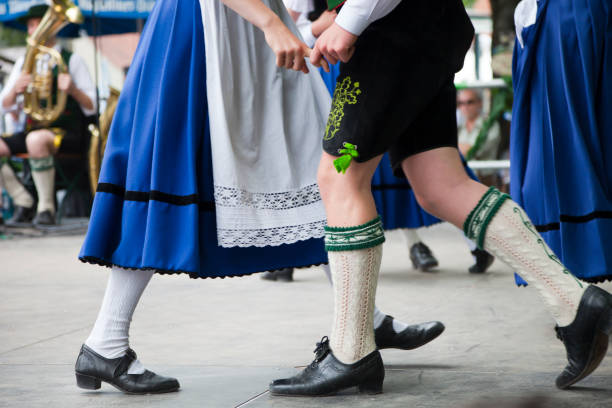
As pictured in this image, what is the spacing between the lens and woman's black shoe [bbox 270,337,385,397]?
183 cm

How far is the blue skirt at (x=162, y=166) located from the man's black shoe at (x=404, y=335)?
1.60ft

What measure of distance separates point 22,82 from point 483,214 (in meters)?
5.97

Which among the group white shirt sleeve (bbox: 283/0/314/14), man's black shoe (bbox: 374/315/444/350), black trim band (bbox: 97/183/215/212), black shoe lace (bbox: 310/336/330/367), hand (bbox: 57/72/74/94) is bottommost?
man's black shoe (bbox: 374/315/444/350)

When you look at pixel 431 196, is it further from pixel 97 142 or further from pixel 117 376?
pixel 97 142

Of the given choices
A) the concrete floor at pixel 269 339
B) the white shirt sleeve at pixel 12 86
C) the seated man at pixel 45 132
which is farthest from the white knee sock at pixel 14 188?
the concrete floor at pixel 269 339

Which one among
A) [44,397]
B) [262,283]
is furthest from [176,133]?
[262,283]

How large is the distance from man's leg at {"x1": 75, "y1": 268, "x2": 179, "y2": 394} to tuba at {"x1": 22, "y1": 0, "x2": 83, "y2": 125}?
5.53 m

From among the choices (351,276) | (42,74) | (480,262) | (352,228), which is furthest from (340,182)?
(42,74)

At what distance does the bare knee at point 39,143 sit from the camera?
692 centimetres

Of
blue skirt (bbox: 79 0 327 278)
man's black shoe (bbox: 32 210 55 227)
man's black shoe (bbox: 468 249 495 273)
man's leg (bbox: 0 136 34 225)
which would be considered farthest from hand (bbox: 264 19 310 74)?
man's leg (bbox: 0 136 34 225)

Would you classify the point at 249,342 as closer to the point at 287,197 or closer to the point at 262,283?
the point at 287,197

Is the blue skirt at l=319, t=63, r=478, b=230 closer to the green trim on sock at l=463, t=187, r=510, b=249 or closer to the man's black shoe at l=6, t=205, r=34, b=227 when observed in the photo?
the green trim on sock at l=463, t=187, r=510, b=249

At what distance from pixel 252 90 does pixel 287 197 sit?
0.93ft

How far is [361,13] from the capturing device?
169 cm
